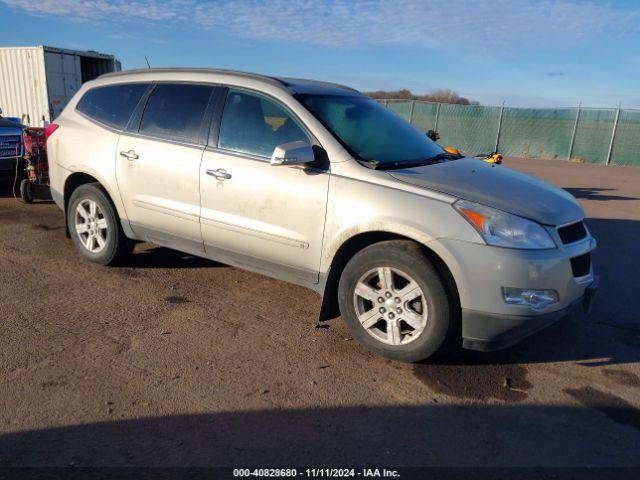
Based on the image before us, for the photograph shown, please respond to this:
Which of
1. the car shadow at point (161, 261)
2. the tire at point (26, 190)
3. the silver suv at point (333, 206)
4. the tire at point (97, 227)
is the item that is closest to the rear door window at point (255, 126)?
the silver suv at point (333, 206)

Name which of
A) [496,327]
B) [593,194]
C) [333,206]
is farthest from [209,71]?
[593,194]

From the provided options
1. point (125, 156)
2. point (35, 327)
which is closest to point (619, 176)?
point (125, 156)

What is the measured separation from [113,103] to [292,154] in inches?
97.6

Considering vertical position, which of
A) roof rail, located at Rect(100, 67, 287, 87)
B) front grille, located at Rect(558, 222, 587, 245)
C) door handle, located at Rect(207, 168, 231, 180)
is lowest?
front grille, located at Rect(558, 222, 587, 245)

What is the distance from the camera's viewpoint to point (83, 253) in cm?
545

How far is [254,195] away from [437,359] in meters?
1.81

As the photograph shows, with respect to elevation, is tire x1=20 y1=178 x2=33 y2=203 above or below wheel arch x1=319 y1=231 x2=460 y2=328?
below

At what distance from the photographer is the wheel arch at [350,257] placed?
11.2 feet

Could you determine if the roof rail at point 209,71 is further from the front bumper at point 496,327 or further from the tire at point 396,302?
the front bumper at point 496,327

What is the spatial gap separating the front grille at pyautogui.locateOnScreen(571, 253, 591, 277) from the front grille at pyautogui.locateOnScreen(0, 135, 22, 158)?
9.10 metres

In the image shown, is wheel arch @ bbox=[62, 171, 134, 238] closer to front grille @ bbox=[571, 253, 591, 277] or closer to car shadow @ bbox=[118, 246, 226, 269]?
car shadow @ bbox=[118, 246, 226, 269]

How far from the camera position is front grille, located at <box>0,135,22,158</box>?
9078mm

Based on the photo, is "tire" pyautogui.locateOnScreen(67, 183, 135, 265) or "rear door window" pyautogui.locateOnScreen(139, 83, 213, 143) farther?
"tire" pyautogui.locateOnScreen(67, 183, 135, 265)

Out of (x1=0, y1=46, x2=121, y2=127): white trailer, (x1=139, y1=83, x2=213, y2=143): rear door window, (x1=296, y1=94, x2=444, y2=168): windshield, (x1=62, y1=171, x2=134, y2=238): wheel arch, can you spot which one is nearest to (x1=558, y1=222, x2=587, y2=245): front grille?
(x1=296, y1=94, x2=444, y2=168): windshield
